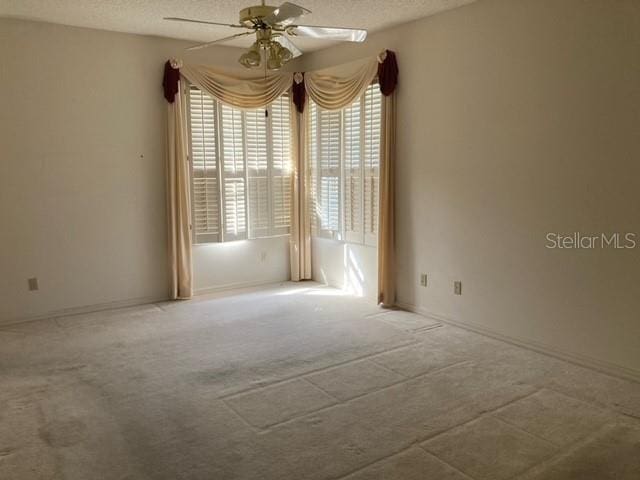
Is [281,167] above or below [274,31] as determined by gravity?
below

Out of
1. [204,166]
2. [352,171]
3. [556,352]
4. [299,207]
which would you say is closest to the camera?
[556,352]

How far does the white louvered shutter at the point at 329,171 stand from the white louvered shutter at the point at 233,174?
0.91m

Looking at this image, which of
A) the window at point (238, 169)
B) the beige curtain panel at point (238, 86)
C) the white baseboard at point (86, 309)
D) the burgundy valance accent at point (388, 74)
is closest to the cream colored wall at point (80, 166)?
the white baseboard at point (86, 309)

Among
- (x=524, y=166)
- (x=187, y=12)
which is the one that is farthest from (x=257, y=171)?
(x=524, y=166)

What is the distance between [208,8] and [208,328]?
2771 millimetres

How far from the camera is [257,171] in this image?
6340mm

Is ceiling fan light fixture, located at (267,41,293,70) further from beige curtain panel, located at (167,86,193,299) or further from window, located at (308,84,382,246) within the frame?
beige curtain panel, located at (167,86,193,299)

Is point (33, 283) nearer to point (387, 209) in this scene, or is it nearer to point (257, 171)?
point (257, 171)

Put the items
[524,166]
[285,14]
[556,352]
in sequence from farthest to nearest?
[524,166], [556,352], [285,14]

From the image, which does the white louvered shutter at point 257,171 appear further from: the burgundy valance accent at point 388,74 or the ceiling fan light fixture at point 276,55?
the ceiling fan light fixture at point 276,55

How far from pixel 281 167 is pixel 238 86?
3.56 feet

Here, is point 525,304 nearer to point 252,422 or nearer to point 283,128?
point 252,422

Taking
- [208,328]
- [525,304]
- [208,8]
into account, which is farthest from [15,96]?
[525,304]

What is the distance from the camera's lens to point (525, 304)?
4266mm
